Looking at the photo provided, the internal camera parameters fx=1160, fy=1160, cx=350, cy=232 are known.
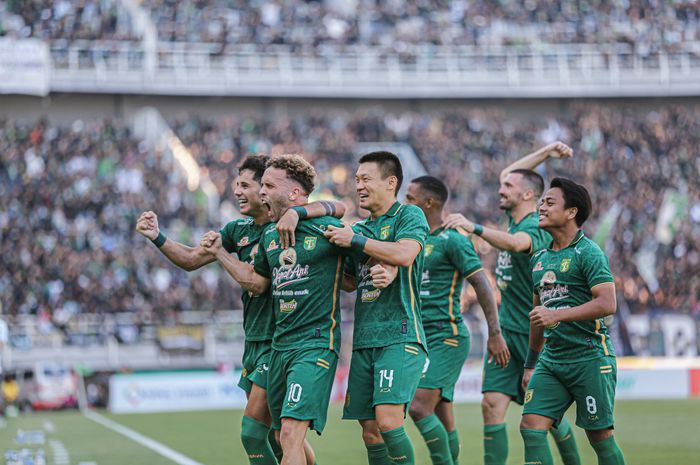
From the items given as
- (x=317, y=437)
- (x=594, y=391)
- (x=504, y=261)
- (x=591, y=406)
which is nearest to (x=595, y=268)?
(x=594, y=391)

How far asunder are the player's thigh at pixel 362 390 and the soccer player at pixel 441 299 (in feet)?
6.04

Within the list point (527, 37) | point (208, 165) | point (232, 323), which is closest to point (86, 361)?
point (232, 323)

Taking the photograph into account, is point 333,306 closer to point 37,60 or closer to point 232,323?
point 232,323

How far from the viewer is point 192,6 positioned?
4047 cm

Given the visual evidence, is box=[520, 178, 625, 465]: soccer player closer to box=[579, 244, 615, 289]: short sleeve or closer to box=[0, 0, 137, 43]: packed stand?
box=[579, 244, 615, 289]: short sleeve

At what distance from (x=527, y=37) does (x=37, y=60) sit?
17755mm

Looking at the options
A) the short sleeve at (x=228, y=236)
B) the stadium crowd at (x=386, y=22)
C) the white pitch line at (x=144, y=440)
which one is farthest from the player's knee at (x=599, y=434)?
the stadium crowd at (x=386, y=22)

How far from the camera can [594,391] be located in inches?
328

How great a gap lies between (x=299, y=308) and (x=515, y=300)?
3042mm

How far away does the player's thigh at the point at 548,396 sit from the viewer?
8445mm

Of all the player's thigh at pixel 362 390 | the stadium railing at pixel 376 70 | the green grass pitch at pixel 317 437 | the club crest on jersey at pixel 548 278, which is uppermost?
the stadium railing at pixel 376 70

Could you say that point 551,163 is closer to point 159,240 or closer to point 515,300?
point 515,300

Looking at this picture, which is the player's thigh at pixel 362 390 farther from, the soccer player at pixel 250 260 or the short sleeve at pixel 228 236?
the short sleeve at pixel 228 236

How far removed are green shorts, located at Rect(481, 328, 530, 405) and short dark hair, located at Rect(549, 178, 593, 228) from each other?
6.11 feet
